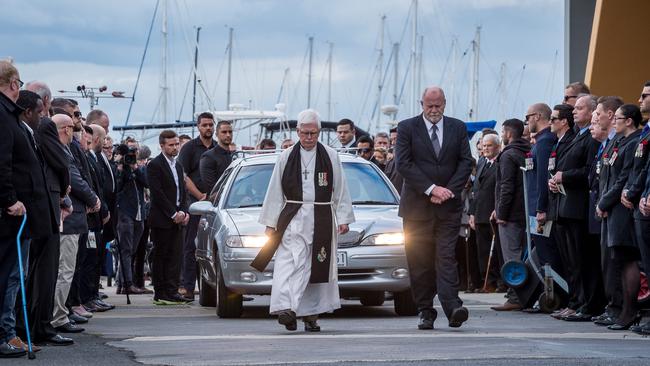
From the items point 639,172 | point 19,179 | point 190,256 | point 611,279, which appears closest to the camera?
point 19,179

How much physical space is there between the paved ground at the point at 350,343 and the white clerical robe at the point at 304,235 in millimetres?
326

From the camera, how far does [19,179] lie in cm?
1041

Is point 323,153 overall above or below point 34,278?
above

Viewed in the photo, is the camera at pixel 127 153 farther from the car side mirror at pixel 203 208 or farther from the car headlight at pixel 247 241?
the car headlight at pixel 247 241

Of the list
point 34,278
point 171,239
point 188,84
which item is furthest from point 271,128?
point 34,278

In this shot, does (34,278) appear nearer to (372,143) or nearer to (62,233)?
(62,233)

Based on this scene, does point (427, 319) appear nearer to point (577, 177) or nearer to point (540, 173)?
point (577, 177)

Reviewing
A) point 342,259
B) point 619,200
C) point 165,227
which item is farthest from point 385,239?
point 165,227

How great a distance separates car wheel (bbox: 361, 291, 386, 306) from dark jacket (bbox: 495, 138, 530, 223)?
1689 mm

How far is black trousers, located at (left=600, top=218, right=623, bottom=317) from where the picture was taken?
13164 millimetres

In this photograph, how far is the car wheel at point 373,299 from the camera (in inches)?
662

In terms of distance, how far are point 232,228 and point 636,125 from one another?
4236 mm

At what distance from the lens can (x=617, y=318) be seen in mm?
13070

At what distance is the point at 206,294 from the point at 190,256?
1731 millimetres
